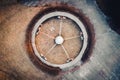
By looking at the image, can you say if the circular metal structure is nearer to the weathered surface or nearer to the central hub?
the central hub

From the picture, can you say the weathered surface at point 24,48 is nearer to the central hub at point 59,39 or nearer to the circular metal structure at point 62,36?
the circular metal structure at point 62,36

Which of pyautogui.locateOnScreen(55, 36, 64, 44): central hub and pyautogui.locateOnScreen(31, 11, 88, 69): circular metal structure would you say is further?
pyautogui.locateOnScreen(31, 11, 88, 69): circular metal structure

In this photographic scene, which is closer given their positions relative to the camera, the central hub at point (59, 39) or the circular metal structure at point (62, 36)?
the central hub at point (59, 39)

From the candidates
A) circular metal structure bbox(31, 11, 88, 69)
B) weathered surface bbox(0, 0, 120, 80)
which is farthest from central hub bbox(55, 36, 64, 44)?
weathered surface bbox(0, 0, 120, 80)

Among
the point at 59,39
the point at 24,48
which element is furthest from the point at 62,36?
the point at 24,48

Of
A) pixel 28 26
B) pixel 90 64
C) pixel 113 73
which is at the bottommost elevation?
pixel 113 73

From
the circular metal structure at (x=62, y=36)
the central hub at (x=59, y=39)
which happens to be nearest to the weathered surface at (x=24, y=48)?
the circular metal structure at (x=62, y=36)

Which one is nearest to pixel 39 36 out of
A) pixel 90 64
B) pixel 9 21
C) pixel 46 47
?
pixel 46 47

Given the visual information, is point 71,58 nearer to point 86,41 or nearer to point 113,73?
point 86,41
